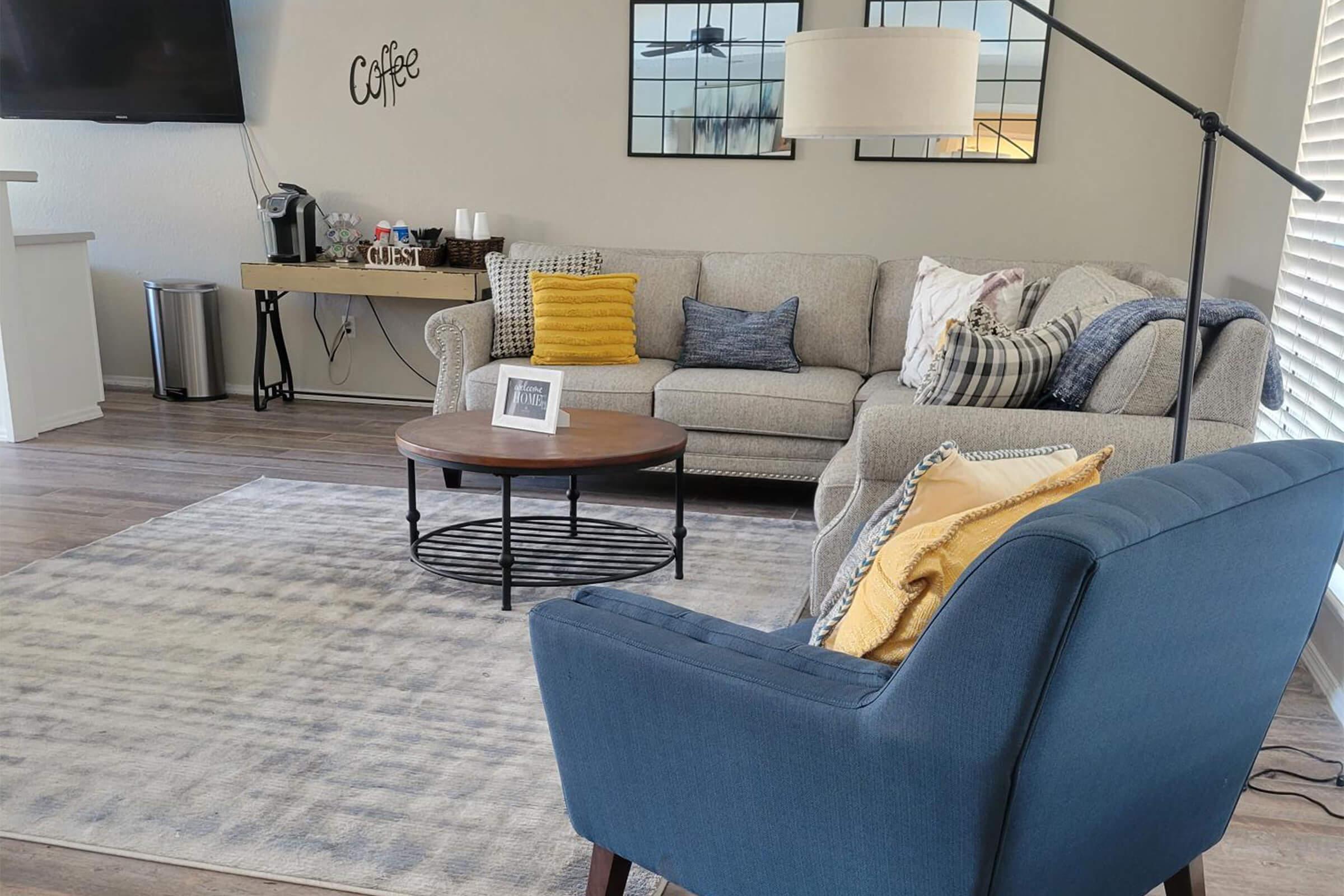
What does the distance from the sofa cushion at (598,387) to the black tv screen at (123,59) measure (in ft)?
7.84

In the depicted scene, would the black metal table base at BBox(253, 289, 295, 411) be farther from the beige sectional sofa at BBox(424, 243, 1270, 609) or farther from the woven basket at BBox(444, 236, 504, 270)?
the beige sectional sofa at BBox(424, 243, 1270, 609)

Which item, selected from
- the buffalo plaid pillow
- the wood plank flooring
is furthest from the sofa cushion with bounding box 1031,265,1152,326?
the wood plank flooring

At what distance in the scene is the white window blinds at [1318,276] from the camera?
289 centimetres

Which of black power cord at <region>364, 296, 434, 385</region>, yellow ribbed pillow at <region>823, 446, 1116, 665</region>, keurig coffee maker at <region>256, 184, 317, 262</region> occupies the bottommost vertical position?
black power cord at <region>364, 296, 434, 385</region>

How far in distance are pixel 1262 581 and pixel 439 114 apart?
4.86 m

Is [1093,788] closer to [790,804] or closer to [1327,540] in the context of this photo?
[790,804]

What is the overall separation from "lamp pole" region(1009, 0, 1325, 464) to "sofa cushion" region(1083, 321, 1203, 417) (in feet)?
1.47

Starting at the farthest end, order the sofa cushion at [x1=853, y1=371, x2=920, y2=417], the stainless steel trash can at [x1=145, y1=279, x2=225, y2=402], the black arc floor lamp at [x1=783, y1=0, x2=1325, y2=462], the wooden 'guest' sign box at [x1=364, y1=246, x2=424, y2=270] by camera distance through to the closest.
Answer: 1. the stainless steel trash can at [x1=145, y1=279, x2=225, y2=402]
2. the wooden 'guest' sign box at [x1=364, y1=246, x2=424, y2=270]
3. the sofa cushion at [x1=853, y1=371, x2=920, y2=417]
4. the black arc floor lamp at [x1=783, y1=0, x2=1325, y2=462]

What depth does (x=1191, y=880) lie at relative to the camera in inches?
64.9

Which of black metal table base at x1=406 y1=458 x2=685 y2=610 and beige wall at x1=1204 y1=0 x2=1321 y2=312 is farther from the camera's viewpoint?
beige wall at x1=1204 y1=0 x2=1321 y2=312

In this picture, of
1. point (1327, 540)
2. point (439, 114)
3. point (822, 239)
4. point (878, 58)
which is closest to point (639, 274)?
point (822, 239)

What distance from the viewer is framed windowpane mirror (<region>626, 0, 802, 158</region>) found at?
195 inches

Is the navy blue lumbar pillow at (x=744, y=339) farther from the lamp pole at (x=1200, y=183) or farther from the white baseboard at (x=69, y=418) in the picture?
the white baseboard at (x=69, y=418)

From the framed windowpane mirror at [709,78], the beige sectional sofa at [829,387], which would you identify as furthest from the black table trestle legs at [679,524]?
the framed windowpane mirror at [709,78]
